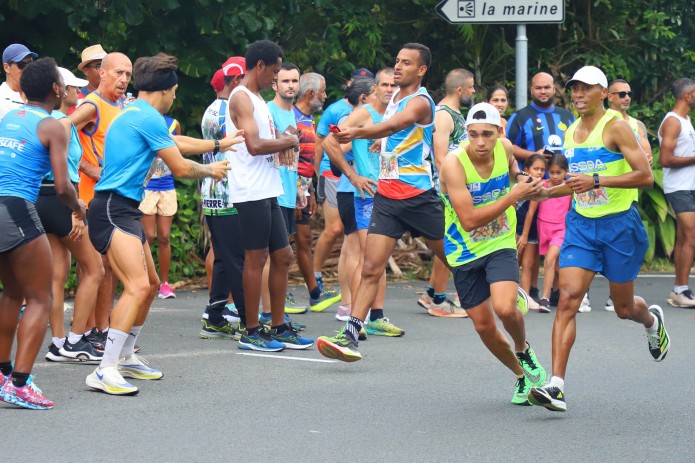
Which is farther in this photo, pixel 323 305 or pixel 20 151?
pixel 323 305

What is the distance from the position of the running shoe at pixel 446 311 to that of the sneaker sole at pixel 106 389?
175 inches

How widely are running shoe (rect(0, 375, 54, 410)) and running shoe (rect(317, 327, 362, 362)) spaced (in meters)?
1.95

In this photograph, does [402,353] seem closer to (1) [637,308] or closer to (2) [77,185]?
(1) [637,308]

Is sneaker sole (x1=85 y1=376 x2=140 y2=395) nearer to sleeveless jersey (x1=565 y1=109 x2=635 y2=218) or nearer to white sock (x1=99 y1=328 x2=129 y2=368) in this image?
white sock (x1=99 y1=328 x2=129 y2=368)

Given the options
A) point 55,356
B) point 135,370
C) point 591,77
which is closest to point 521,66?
point 591,77

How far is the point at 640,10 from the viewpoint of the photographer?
17094mm

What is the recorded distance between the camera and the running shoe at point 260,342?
919 cm

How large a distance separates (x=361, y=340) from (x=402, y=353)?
0.68 m

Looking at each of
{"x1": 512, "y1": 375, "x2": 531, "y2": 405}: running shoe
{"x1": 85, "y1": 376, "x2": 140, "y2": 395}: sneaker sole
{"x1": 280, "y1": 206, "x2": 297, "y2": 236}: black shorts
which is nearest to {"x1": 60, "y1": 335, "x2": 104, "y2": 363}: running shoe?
{"x1": 85, "y1": 376, "x2": 140, "y2": 395}: sneaker sole

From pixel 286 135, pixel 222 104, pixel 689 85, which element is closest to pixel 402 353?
pixel 286 135

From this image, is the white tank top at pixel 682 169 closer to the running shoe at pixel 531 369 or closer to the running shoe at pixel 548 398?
the running shoe at pixel 531 369

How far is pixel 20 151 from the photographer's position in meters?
7.06

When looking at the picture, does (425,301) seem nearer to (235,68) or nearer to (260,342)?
(260,342)

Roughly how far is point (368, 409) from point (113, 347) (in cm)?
165
